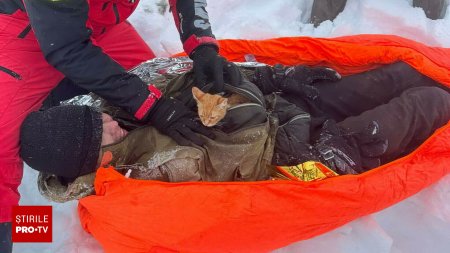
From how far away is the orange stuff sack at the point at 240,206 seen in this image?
1312mm

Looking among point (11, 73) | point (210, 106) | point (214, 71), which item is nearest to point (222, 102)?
point (210, 106)

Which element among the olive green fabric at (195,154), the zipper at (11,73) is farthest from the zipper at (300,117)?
the zipper at (11,73)

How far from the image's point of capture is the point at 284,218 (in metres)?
1.37

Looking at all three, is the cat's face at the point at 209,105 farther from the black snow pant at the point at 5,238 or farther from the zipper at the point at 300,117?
the black snow pant at the point at 5,238

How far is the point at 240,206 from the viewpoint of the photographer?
4.32ft

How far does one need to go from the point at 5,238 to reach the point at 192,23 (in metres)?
1.03

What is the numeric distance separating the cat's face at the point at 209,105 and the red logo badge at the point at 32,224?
82 centimetres

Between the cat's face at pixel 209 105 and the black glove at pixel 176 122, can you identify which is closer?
the cat's face at pixel 209 105

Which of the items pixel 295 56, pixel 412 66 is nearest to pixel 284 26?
pixel 295 56

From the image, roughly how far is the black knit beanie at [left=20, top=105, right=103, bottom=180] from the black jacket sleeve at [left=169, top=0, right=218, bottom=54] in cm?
58

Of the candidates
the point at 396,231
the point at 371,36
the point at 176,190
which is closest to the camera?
the point at 176,190

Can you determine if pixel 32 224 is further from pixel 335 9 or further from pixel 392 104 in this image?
pixel 335 9

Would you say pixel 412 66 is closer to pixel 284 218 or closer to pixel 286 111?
pixel 286 111

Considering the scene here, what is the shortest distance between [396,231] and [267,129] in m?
0.72
